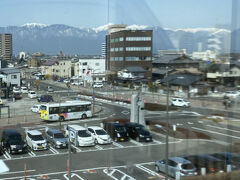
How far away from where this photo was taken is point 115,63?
9.01 feet

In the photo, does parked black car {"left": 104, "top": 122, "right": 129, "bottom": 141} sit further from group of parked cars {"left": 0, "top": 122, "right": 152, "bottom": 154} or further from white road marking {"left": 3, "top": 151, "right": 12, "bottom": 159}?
white road marking {"left": 3, "top": 151, "right": 12, "bottom": 159}

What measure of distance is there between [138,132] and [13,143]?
2084 mm

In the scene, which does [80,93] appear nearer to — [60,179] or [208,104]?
[60,179]

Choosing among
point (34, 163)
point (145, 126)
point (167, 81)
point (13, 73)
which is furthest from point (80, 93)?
point (167, 81)

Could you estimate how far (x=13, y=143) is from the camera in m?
4.58

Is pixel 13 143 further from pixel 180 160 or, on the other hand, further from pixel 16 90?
pixel 16 90

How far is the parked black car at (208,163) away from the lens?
1.58 metres

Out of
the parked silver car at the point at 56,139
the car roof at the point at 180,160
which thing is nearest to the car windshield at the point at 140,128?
the parked silver car at the point at 56,139

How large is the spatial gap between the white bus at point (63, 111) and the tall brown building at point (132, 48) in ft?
15.9

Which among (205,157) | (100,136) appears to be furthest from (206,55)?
(100,136)

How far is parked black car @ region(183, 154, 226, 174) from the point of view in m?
1.58

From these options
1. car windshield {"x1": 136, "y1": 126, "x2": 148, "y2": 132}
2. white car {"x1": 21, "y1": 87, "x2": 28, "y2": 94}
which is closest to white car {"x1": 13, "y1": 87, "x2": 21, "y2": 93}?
white car {"x1": 21, "y1": 87, "x2": 28, "y2": 94}

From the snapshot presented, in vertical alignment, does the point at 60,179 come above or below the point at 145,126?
below

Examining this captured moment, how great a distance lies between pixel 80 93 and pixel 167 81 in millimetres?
9941
